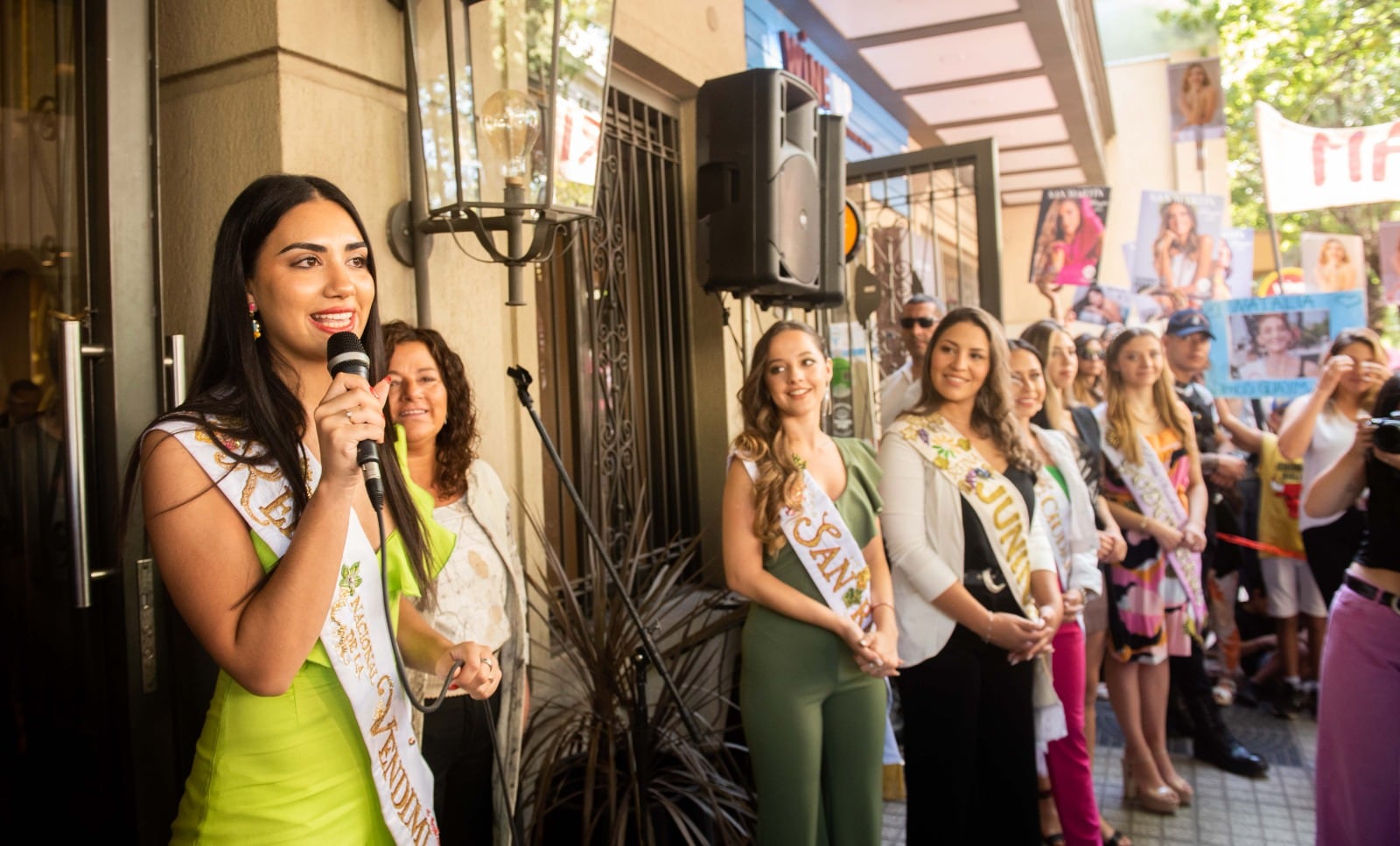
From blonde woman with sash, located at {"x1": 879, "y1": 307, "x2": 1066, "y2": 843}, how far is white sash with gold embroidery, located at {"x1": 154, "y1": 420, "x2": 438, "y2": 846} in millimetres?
1788

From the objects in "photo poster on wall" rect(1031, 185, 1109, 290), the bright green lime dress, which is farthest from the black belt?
"photo poster on wall" rect(1031, 185, 1109, 290)

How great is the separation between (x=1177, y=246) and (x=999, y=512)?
4.93m

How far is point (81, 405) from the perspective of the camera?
200 centimetres

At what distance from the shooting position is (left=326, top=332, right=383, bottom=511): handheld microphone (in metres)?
1.22

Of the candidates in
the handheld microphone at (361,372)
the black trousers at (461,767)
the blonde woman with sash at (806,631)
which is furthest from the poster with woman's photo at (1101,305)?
the handheld microphone at (361,372)

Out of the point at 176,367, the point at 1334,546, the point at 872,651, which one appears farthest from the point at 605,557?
the point at 1334,546

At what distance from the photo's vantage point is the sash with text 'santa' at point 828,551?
2.72m

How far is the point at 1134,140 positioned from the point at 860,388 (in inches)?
562

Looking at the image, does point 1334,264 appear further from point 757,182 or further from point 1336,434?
point 757,182

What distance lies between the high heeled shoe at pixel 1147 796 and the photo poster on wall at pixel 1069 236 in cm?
370

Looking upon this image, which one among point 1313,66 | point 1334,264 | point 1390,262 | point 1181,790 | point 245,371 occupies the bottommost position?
point 1181,790

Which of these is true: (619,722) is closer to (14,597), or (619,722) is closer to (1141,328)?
(14,597)

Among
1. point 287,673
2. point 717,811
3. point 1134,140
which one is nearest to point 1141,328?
point 717,811

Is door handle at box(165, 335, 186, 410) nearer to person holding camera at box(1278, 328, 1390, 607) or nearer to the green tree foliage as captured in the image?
person holding camera at box(1278, 328, 1390, 607)
